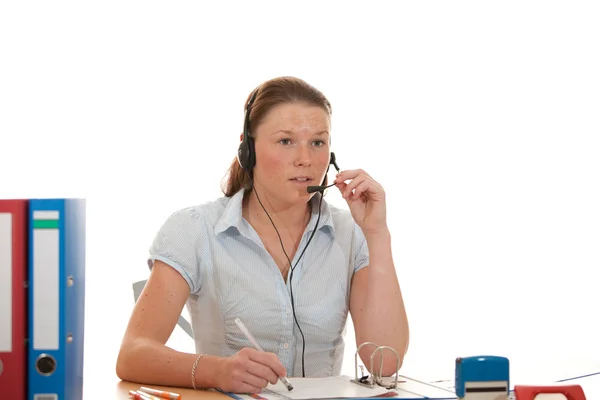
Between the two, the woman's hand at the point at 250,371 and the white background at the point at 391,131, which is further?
the white background at the point at 391,131

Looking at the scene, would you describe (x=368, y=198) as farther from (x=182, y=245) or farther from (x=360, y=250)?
(x=182, y=245)

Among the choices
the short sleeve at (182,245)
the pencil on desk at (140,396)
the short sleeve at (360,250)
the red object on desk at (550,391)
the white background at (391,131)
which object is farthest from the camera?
the white background at (391,131)

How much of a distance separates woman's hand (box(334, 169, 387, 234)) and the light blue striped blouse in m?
0.14

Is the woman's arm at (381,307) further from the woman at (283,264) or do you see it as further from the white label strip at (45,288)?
the white label strip at (45,288)

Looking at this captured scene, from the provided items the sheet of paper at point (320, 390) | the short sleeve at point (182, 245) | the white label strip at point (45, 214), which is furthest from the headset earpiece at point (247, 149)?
the white label strip at point (45, 214)

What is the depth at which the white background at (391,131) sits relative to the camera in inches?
113

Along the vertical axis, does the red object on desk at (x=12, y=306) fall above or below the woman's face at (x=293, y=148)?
below

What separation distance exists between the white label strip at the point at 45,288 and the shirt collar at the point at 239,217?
25.6 inches

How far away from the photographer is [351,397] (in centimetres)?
127

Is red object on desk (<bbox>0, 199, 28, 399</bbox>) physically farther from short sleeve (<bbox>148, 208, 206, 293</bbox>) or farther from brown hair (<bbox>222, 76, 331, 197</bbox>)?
brown hair (<bbox>222, 76, 331, 197</bbox>)

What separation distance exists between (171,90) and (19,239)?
1888mm

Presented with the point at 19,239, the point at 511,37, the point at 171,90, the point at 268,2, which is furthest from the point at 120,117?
the point at 19,239

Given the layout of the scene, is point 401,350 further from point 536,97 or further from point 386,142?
point 536,97

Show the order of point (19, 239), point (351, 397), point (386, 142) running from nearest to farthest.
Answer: point (19, 239), point (351, 397), point (386, 142)
